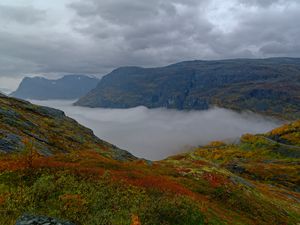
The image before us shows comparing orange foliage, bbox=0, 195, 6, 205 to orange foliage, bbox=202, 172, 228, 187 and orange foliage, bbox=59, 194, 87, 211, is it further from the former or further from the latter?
orange foliage, bbox=202, 172, 228, 187

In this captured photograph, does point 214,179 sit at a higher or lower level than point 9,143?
lower

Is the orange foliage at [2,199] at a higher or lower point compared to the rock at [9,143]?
higher

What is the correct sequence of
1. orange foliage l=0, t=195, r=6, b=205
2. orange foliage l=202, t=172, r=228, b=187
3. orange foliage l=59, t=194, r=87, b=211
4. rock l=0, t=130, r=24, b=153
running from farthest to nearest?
orange foliage l=202, t=172, r=228, b=187
rock l=0, t=130, r=24, b=153
orange foliage l=59, t=194, r=87, b=211
orange foliage l=0, t=195, r=6, b=205

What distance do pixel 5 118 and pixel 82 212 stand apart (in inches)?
1824

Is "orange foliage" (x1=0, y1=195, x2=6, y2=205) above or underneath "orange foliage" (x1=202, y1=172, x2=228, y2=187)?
above

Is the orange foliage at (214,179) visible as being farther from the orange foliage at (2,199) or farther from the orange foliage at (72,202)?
the orange foliage at (2,199)

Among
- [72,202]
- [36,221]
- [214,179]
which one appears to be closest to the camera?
[36,221]

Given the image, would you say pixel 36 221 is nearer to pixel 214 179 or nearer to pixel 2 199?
pixel 2 199

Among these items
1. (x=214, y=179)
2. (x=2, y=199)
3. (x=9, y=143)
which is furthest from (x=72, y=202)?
(x=214, y=179)

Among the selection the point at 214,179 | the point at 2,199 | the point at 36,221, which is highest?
the point at 36,221

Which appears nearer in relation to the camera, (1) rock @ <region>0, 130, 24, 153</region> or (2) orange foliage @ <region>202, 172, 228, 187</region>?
(1) rock @ <region>0, 130, 24, 153</region>

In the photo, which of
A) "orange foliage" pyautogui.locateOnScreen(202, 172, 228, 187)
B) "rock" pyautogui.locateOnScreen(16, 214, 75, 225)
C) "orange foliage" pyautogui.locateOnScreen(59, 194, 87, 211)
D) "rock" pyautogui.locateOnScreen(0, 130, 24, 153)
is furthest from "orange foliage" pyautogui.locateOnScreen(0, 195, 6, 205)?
"orange foliage" pyautogui.locateOnScreen(202, 172, 228, 187)

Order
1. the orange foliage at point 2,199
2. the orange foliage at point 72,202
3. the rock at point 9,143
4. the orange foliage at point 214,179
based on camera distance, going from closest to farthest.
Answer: the orange foliage at point 2,199
the orange foliage at point 72,202
the rock at point 9,143
the orange foliage at point 214,179

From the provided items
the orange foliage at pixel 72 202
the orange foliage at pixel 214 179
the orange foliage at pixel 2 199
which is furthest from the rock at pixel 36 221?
the orange foliage at pixel 214 179
